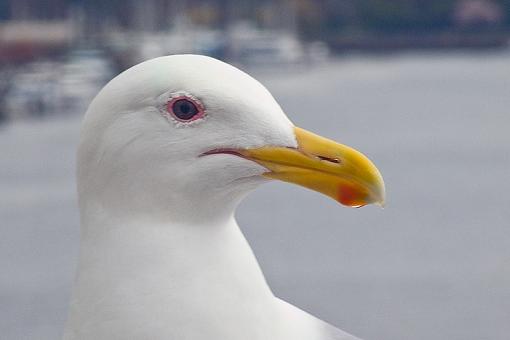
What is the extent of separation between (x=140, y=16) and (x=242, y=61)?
17.9ft

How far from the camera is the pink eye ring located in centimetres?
185

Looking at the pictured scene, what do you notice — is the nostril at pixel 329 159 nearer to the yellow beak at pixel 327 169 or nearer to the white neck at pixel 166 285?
the yellow beak at pixel 327 169

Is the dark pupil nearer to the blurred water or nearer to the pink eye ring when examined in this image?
the pink eye ring

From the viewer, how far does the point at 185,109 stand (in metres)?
1.85

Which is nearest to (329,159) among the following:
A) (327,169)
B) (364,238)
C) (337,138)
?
(327,169)

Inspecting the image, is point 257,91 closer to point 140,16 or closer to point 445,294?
point 445,294

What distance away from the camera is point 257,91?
1.85 metres

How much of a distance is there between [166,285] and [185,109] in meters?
0.23

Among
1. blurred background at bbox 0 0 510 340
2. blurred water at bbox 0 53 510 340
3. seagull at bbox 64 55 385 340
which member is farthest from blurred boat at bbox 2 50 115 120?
seagull at bbox 64 55 385 340

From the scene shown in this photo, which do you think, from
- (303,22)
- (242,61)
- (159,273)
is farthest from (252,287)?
(303,22)

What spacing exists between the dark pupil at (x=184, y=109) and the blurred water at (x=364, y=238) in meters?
7.36

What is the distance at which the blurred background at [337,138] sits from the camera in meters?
11.3

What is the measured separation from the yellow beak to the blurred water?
730 cm

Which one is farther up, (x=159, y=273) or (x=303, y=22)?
(x=159, y=273)
